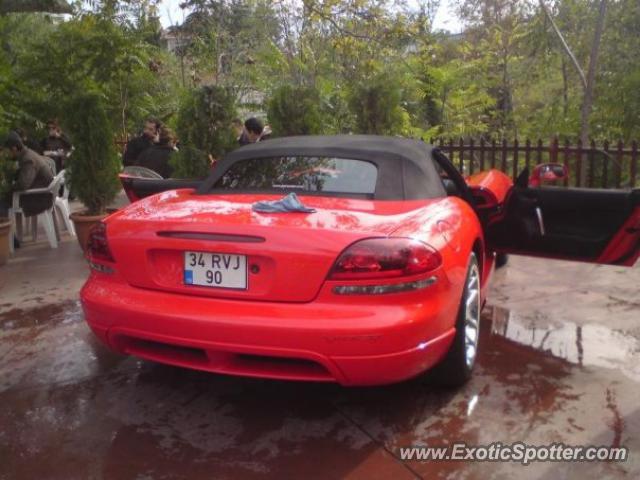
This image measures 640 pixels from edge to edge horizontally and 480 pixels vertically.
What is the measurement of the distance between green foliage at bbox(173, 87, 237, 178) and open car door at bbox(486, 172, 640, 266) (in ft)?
12.7

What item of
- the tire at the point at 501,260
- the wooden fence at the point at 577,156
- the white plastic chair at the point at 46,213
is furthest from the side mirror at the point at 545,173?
the white plastic chair at the point at 46,213

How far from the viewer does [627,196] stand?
4.07 meters

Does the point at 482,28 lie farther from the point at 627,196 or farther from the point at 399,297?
the point at 399,297

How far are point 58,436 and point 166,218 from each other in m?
1.16

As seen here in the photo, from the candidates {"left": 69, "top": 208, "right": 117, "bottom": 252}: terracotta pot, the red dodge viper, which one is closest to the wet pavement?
the red dodge viper

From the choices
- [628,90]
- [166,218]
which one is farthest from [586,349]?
[628,90]

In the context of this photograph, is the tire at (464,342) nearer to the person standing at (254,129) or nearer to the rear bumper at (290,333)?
the rear bumper at (290,333)

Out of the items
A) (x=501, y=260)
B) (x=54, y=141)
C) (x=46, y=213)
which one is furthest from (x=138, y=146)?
(x=501, y=260)

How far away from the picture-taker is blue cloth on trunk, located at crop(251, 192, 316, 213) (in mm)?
3068

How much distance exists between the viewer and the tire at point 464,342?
3217 mm

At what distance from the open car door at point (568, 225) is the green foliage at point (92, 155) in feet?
15.2

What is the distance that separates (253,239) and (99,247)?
0.92 meters

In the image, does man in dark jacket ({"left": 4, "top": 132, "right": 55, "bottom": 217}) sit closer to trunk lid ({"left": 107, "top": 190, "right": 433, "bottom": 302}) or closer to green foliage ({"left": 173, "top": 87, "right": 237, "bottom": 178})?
green foliage ({"left": 173, "top": 87, "right": 237, "bottom": 178})

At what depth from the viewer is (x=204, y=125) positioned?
7.27 meters
